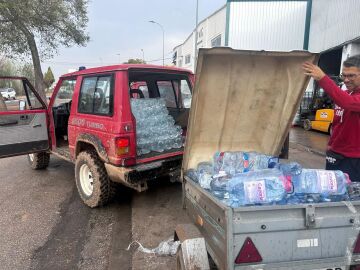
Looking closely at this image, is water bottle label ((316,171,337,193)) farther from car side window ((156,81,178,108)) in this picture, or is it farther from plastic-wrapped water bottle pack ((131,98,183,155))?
car side window ((156,81,178,108))

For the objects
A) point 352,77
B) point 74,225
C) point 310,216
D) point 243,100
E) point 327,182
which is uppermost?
point 352,77

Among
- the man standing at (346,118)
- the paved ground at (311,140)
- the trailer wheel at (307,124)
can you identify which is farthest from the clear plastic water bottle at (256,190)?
the trailer wheel at (307,124)

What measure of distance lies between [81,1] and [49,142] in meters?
10.5

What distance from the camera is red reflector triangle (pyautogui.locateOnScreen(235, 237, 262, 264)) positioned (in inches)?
71.2

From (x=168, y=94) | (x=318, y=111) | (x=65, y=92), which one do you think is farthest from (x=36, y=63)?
(x=318, y=111)

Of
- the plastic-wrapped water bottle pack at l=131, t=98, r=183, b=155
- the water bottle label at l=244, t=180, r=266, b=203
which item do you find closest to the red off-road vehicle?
the plastic-wrapped water bottle pack at l=131, t=98, r=183, b=155

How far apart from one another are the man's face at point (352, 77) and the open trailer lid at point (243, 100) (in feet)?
0.93

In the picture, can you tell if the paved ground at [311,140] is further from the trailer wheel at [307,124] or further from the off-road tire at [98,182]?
the off-road tire at [98,182]

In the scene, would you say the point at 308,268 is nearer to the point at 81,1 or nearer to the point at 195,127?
the point at 195,127

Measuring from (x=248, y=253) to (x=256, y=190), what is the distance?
401 mm

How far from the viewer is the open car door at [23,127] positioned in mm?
Answer: 5266

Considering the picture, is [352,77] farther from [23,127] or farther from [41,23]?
[41,23]

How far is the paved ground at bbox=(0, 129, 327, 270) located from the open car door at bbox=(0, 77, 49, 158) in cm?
75

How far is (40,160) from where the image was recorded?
21.7 feet
